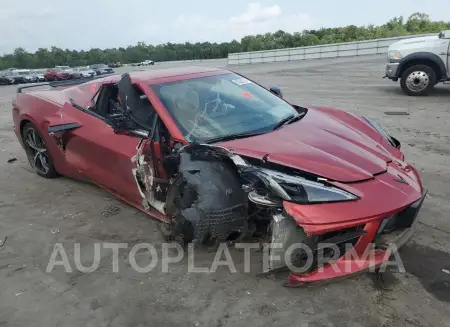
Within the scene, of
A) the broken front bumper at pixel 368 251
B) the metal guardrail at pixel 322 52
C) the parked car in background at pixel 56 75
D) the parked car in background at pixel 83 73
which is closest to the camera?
the broken front bumper at pixel 368 251

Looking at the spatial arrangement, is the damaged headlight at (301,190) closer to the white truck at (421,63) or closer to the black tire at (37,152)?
the black tire at (37,152)

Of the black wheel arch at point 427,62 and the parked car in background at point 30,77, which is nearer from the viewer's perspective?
the black wheel arch at point 427,62

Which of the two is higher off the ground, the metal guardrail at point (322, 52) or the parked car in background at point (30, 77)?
Result: the metal guardrail at point (322, 52)

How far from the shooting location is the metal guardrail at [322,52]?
78.6 ft

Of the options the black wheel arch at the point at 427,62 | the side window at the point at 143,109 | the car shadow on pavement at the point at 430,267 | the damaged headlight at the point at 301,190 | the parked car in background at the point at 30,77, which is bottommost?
the parked car in background at the point at 30,77

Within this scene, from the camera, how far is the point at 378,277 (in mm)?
2764

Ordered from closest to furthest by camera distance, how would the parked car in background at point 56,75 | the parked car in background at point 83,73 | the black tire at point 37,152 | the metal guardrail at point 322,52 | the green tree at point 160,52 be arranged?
the black tire at point 37,152 → the metal guardrail at point 322,52 → the parked car in background at point 83,73 → the parked car in background at point 56,75 → the green tree at point 160,52

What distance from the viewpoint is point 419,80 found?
31.1 feet

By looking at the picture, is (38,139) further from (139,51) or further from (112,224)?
(139,51)

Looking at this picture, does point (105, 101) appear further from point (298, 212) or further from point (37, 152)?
point (298, 212)

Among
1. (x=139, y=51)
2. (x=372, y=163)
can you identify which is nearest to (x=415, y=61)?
(x=372, y=163)

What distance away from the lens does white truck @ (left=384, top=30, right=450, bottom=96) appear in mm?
9062

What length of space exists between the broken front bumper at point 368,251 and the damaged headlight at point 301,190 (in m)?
0.23

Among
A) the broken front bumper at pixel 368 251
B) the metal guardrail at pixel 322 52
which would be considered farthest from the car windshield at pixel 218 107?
the metal guardrail at pixel 322 52
